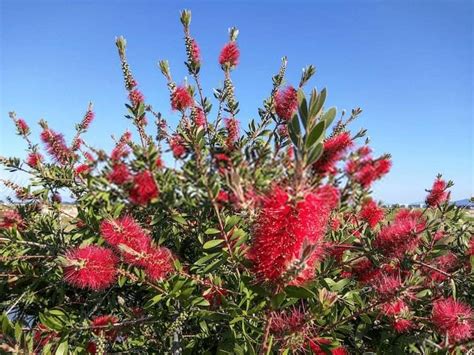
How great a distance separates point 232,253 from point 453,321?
2.82ft

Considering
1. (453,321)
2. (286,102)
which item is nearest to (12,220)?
(286,102)

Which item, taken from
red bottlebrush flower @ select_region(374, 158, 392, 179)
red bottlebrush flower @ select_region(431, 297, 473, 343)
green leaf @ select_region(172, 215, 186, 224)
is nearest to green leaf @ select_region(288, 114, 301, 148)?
green leaf @ select_region(172, 215, 186, 224)

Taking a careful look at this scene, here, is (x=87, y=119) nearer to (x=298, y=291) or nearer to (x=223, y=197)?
(x=223, y=197)

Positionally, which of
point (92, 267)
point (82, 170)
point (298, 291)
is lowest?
point (92, 267)

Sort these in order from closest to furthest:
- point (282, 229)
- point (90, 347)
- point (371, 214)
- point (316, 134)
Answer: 1. point (316, 134)
2. point (282, 229)
3. point (90, 347)
4. point (371, 214)

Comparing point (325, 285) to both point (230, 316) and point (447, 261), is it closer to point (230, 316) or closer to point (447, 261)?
point (230, 316)

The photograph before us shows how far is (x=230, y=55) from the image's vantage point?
243cm

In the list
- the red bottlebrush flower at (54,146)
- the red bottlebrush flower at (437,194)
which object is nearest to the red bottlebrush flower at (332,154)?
the red bottlebrush flower at (437,194)

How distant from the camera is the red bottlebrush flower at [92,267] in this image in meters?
1.33

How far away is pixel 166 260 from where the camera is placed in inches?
56.5

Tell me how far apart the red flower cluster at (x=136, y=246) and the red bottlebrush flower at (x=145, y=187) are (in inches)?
4.1

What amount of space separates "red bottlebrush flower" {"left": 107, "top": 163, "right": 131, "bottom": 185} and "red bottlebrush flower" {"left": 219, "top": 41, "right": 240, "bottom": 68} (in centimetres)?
119

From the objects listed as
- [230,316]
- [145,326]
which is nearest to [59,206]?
[145,326]

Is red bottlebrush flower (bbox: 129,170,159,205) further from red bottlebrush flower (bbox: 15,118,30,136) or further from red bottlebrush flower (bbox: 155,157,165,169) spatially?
red bottlebrush flower (bbox: 15,118,30,136)
